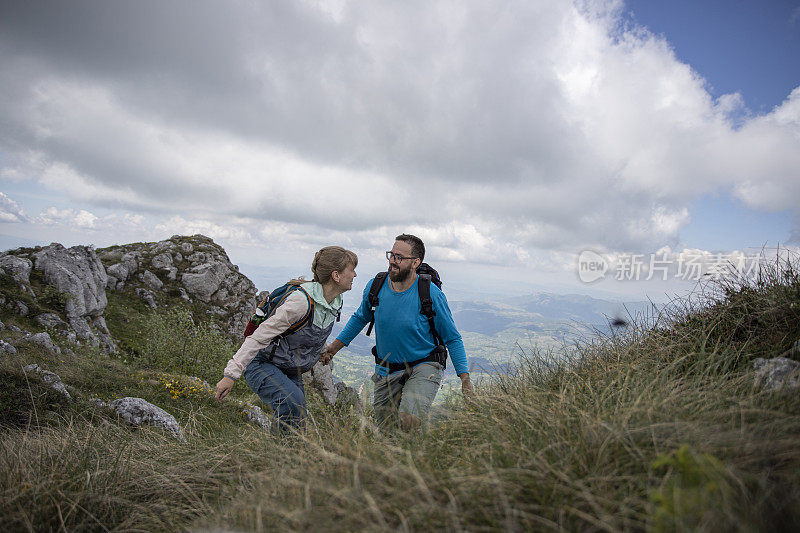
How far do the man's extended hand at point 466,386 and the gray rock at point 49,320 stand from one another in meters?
21.6

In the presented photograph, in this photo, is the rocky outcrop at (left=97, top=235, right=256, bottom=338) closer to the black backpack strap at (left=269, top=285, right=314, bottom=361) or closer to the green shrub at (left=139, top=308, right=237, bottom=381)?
the green shrub at (left=139, top=308, right=237, bottom=381)

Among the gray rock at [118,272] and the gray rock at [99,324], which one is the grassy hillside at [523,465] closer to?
the gray rock at [99,324]

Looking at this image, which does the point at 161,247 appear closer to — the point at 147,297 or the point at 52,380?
the point at 147,297

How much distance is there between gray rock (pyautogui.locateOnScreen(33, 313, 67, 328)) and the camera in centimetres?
1775

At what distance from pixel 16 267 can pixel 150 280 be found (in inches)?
571

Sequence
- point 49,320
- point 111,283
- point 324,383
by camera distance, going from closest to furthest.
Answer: point 49,320
point 324,383
point 111,283

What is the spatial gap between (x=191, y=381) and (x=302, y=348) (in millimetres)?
10284

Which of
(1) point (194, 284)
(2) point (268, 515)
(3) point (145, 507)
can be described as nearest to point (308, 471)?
(2) point (268, 515)

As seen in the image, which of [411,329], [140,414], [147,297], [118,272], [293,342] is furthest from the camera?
[118,272]

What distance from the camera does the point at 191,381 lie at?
13.3 meters

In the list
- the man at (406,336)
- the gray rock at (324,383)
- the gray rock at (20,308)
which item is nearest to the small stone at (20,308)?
the gray rock at (20,308)

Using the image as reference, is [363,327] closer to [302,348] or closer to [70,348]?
[302,348]

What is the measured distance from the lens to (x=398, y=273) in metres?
6.01

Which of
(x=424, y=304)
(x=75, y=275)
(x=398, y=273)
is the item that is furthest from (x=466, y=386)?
(x=75, y=275)
